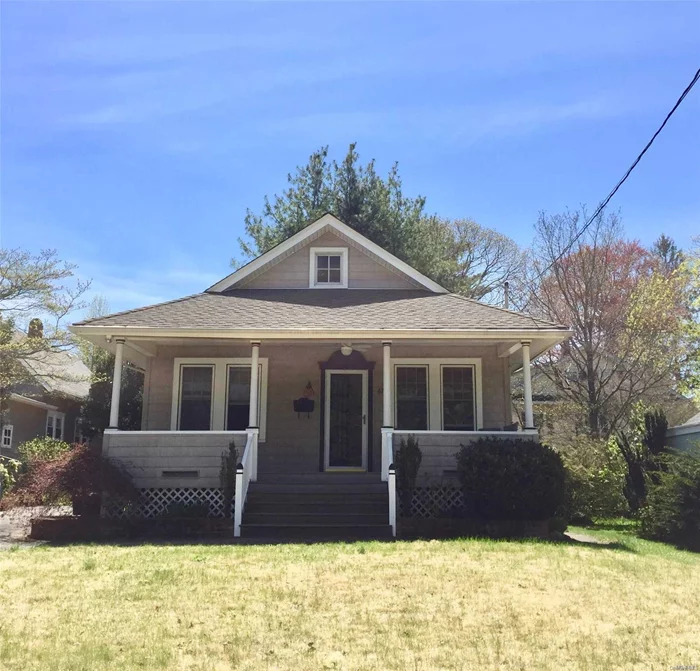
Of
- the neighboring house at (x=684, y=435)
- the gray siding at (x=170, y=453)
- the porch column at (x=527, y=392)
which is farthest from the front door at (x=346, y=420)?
the neighboring house at (x=684, y=435)

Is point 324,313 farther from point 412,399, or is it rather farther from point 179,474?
point 179,474

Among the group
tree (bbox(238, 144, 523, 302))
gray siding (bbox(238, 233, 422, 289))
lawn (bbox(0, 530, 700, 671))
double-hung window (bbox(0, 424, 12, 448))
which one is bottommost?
lawn (bbox(0, 530, 700, 671))

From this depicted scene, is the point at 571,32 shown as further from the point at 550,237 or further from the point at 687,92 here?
the point at 550,237

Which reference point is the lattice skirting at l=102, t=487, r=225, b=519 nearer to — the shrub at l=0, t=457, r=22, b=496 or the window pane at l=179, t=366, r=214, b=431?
the window pane at l=179, t=366, r=214, b=431

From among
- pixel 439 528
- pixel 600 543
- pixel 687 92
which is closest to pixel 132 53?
pixel 687 92

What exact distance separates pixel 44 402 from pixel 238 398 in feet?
54.9

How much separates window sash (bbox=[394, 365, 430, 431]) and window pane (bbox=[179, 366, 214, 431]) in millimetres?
3922

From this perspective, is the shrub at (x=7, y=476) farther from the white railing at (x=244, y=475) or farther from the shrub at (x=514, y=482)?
the shrub at (x=514, y=482)

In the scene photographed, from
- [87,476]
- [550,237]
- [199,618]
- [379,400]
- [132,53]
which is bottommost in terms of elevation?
[199,618]

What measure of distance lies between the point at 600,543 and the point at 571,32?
7.57 metres

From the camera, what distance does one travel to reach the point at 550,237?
914 inches

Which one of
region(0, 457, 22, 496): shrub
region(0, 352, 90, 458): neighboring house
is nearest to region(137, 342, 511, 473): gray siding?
region(0, 457, 22, 496): shrub

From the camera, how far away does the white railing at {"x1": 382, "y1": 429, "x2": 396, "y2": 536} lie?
36.2ft

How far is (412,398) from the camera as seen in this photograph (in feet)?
46.8
